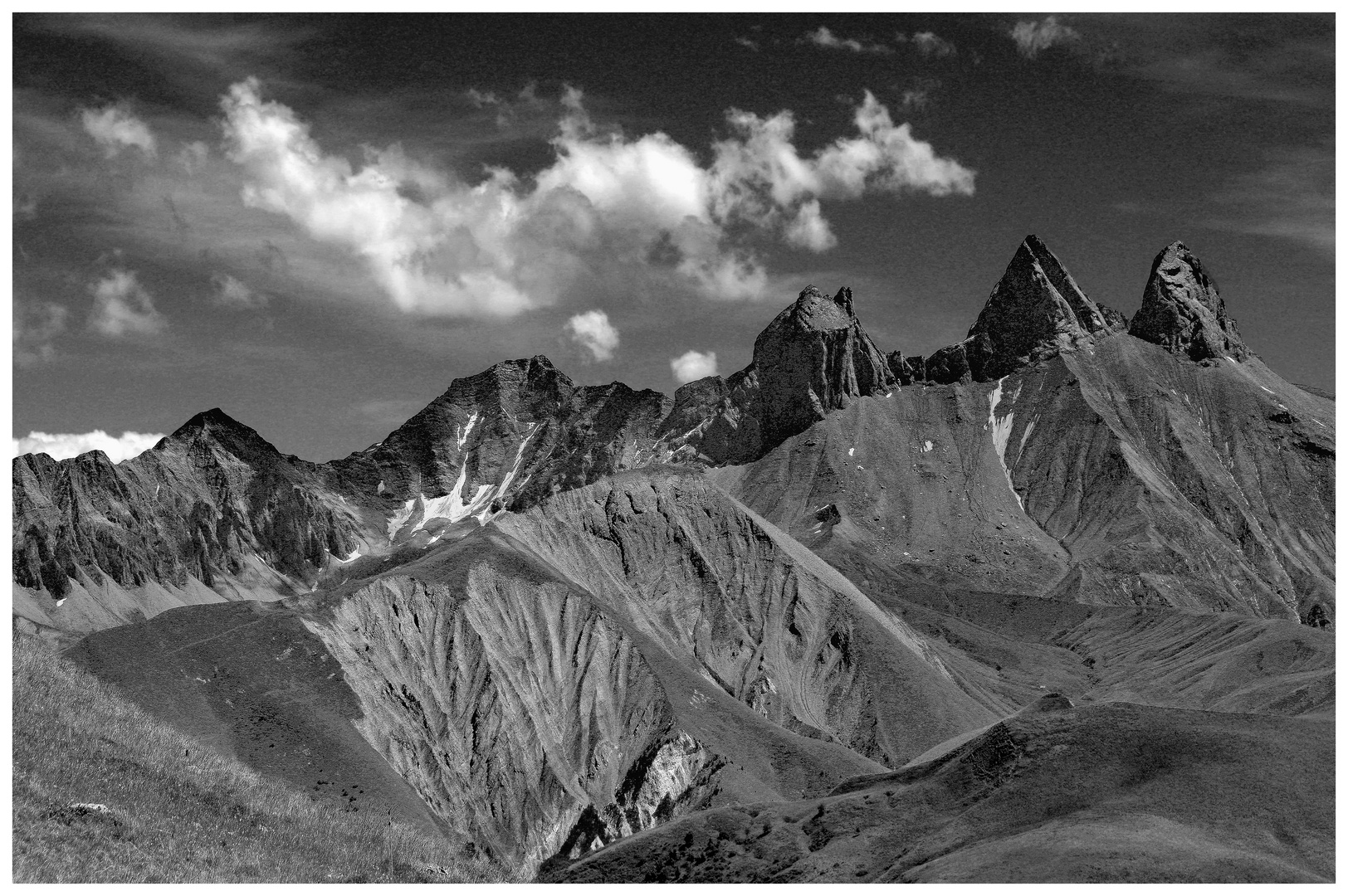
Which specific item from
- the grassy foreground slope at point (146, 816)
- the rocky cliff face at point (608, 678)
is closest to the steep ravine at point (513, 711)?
the rocky cliff face at point (608, 678)

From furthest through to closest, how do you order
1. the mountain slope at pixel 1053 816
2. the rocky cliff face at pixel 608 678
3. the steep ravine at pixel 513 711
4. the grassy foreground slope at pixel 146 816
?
the rocky cliff face at pixel 608 678, the steep ravine at pixel 513 711, the mountain slope at pixel 1053 816, the grassy foreground slope at pixel 146 816

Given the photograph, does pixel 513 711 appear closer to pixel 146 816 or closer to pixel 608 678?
pixel 608 678

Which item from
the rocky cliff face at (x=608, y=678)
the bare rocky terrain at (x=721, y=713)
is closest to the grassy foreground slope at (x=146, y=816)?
the bare rocky terrain at (x=721, y=713)

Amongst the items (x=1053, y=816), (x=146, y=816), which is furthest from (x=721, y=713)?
(x=146, y=816)

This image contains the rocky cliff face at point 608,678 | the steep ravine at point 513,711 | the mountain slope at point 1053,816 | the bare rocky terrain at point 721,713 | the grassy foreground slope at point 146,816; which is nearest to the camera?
the grassy foreground slope at point 146,816

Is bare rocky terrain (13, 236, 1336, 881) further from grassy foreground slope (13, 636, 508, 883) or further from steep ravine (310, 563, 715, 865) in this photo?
grassy foreground slope (13, 636, 508, 883)

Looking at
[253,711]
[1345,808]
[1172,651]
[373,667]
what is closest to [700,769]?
[373,667]

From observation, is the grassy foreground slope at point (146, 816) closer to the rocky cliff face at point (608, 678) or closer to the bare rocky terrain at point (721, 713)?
the bare rocky terrain at point (721, 713)

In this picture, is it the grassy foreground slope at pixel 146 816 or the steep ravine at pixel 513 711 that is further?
the steep ravine at pixel 513 711

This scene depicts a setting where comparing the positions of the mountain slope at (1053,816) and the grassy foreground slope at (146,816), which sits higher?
the grassy foreground slope at (146,816)
